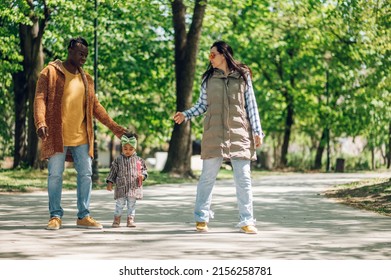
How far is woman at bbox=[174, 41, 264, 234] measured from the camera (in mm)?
10133

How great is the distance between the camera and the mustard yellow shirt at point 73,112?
34.4ft

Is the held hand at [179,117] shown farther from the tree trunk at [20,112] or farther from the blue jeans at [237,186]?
the tree trunk at [20,112]

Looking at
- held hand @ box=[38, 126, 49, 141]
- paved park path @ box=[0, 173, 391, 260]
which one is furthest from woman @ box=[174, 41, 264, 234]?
held hand @ box=[38, 126, 49, 141]

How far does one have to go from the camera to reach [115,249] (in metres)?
8.81

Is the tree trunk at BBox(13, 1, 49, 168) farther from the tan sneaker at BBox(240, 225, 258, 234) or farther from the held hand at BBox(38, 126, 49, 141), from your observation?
the tan sneaker at BBox(240, 225, 258, 234)

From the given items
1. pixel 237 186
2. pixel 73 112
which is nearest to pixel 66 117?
pixel 73 112

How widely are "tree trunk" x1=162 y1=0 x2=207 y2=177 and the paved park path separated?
11.6m

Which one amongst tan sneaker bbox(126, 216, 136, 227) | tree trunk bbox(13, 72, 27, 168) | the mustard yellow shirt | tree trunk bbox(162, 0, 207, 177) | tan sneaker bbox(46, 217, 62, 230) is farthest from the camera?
tree trunk bbox(13, 72, 27, 168)

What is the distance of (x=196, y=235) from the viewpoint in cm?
1021

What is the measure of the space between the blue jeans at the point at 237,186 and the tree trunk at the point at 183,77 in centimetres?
1693

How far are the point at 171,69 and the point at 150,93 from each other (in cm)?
348

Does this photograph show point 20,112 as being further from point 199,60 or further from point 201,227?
point 201,227
